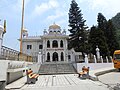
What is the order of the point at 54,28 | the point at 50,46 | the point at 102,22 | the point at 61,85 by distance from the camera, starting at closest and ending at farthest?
the point at 61,85
the point at 50,46
the point at 102,22
the point at 54,28

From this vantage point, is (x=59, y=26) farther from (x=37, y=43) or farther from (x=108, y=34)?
(x=108, y=34)

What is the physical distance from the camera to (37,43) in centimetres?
3784

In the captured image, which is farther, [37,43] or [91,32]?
[37,43]

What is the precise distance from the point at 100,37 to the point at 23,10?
16618 mm

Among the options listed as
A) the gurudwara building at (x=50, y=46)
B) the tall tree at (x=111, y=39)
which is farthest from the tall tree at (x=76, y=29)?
the tall tree at (x=111, y=39)

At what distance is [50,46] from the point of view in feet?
117

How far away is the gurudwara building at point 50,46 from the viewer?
35.5 metres

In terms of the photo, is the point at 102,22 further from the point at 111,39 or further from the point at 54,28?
the point at 54,28

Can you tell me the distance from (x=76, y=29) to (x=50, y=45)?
24.1 ft

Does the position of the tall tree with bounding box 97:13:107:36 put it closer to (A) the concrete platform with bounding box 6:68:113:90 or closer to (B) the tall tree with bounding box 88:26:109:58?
(B) the tall tree with bounding box 88:26:109:58

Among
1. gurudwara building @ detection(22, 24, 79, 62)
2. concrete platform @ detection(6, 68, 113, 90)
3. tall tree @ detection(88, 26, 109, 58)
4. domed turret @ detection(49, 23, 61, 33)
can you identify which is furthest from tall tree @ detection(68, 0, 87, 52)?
concrete platform @ detection(6, 68, 113, 90)

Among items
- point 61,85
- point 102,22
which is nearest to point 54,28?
A: point 102,22

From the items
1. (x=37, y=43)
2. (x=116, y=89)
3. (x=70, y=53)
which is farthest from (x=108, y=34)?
(x=116, y=89)

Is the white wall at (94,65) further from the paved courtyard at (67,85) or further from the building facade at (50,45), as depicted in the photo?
the building facade at (50,45)
